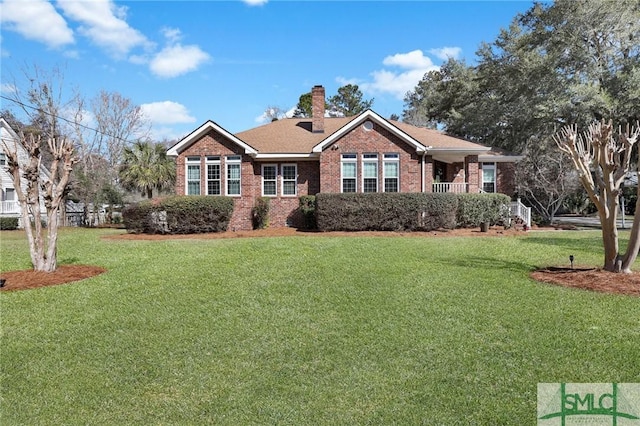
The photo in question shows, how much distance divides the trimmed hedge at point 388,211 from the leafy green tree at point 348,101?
3269 centimetres

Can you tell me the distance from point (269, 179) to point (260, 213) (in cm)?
214

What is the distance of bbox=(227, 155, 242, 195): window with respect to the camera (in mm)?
20906

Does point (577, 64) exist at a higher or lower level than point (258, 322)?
higher

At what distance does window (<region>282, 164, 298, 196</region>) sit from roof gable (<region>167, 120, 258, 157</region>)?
70.9 inches

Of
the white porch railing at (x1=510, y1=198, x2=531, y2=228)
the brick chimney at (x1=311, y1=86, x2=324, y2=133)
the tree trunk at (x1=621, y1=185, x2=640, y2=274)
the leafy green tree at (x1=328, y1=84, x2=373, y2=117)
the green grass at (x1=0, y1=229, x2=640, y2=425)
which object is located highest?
the leafy green tree at (x1=328, y1=84, x2=373, y2=117)

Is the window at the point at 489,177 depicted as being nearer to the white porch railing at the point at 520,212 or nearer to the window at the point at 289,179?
the white porch railing at the point at 520,212

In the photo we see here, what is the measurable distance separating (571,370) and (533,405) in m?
0.93

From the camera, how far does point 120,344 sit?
5.57m

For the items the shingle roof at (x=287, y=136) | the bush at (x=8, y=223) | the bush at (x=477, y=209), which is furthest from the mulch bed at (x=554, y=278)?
the bush at (x=8, y=223)

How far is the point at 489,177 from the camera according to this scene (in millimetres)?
25594

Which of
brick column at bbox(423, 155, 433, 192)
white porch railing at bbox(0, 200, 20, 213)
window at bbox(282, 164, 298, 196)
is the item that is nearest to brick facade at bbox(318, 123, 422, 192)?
brick column at bbox(423, 155, 433, 192)

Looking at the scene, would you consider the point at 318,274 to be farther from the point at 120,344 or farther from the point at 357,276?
the point at 120,344

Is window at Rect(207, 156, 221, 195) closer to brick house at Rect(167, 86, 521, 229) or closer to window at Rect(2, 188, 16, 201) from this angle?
brick house at Rect(167, 86, 521, 229)

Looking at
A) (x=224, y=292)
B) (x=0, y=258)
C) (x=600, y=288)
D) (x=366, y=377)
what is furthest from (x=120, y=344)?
(x=0, y=258)
